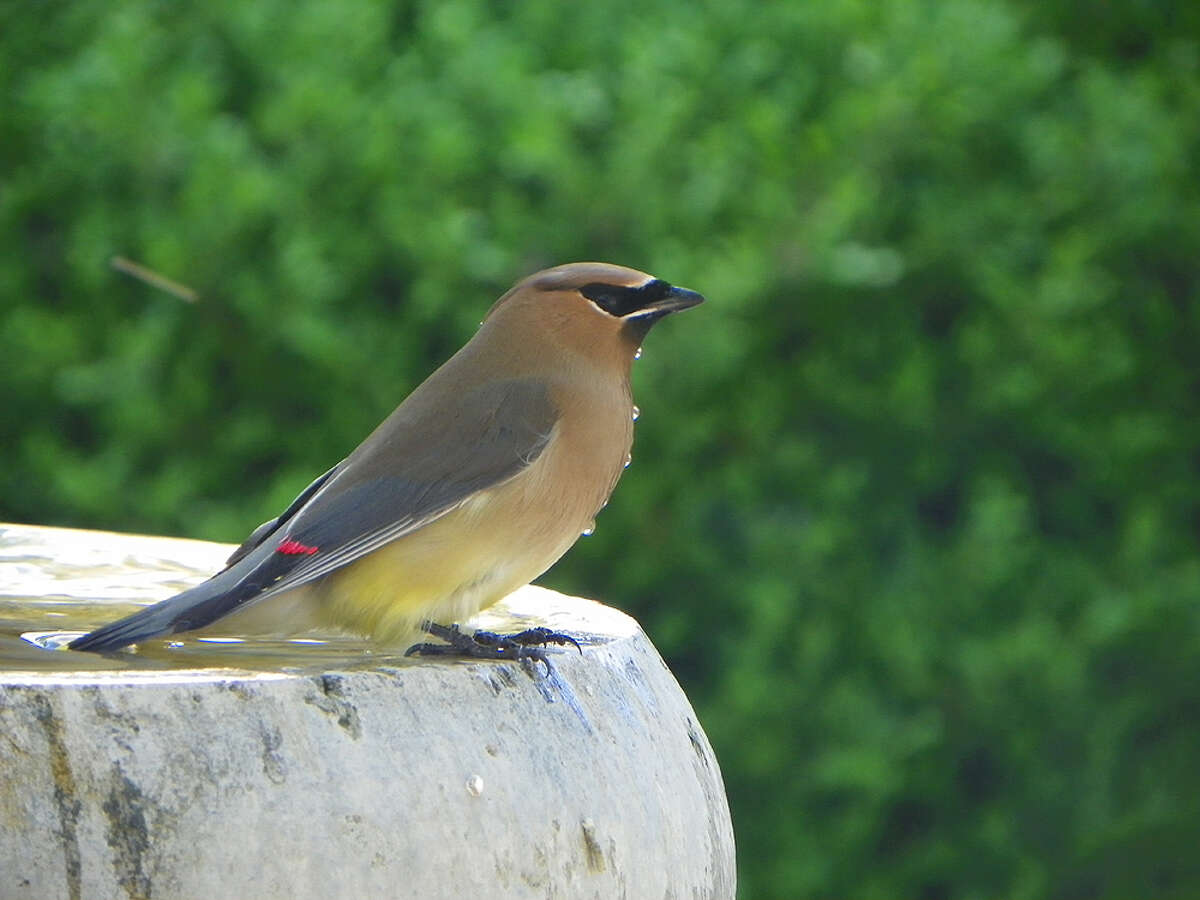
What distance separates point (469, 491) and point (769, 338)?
2407mm

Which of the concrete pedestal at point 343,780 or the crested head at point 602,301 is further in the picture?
the crested head at point 602,301

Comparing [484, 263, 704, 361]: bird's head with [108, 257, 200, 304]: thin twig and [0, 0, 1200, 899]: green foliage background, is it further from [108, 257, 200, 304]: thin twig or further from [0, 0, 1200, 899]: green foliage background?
[0, 0, 1200, 899]: green foliage background

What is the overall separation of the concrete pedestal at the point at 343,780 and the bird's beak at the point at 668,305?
2.76 ft

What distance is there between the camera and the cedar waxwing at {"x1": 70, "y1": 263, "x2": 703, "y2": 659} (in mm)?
3301

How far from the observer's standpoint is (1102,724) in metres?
5.91

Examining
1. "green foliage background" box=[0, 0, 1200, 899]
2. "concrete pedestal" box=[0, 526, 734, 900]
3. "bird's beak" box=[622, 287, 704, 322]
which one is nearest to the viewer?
"concrete pedestal" box=[0, 526, 734, 900]

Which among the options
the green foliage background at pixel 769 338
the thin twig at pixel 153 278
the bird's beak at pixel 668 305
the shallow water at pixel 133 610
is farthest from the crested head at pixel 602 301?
the green foliage background at pixel 769 338

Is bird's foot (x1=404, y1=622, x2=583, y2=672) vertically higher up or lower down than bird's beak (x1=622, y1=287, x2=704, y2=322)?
lower down

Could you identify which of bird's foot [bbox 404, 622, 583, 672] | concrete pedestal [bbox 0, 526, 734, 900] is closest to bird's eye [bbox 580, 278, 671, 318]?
bird's foot [bbox 404, 622, 583, 672]

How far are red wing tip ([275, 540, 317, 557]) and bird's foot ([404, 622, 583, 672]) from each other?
222 millimetres

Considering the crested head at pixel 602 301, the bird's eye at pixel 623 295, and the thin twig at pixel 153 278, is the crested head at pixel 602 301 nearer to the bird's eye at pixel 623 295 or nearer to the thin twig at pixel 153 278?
the bird's eye at pixel 623 295

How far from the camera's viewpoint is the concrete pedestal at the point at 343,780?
2.41 m

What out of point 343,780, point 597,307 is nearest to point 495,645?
point 343,780

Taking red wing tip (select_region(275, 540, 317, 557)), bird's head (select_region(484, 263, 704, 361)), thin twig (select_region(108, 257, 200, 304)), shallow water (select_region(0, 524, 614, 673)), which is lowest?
shallow water (select_region(0, 524, 614, 673))
